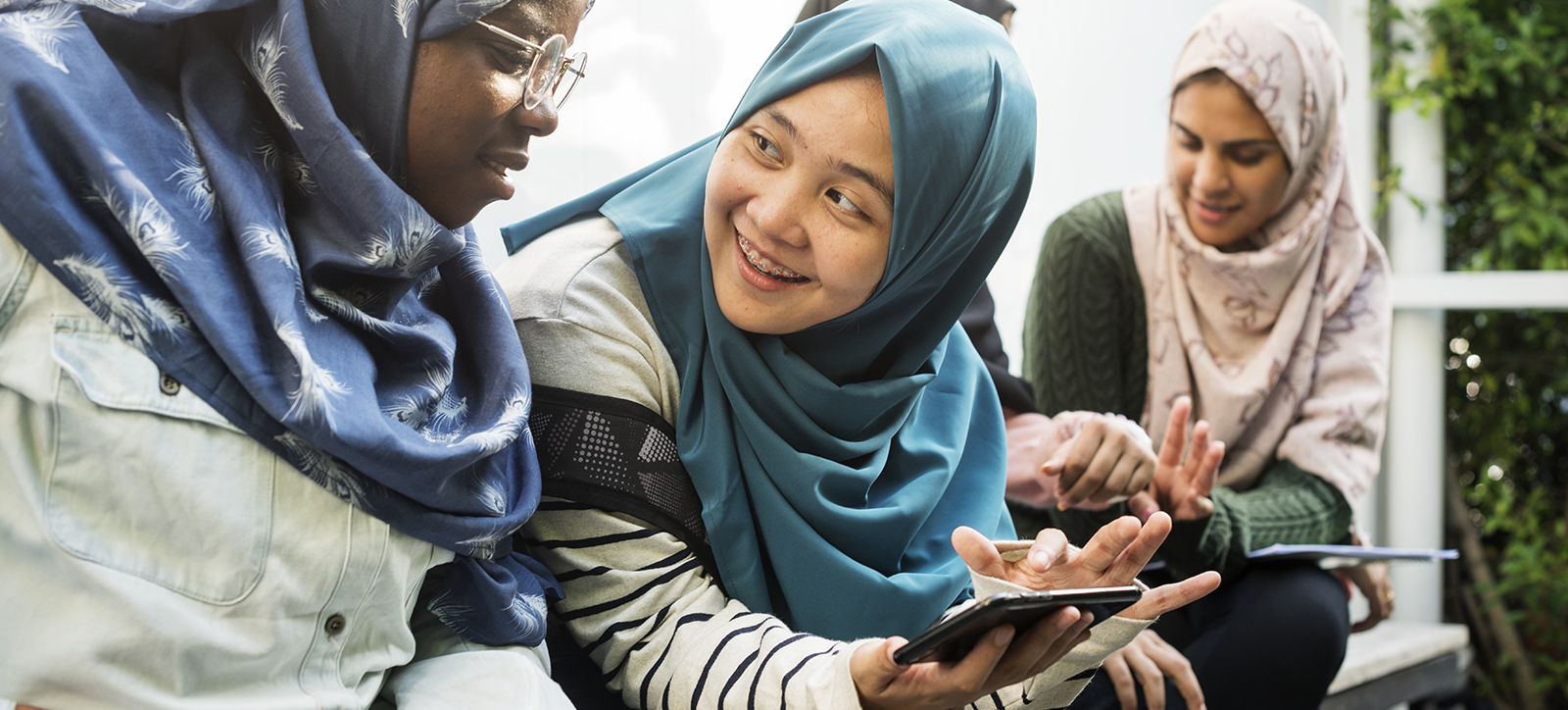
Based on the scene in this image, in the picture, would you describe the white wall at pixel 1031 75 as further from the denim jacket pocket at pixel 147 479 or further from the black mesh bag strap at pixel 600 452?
the denim jacket pocket at pixel 147 479

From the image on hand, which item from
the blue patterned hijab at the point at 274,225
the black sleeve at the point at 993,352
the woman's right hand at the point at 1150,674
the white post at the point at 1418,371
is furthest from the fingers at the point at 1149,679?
the white post at the point at 1418,371

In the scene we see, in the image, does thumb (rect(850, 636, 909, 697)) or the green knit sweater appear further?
the green knit sweater

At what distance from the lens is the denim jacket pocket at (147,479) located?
27.2 inches

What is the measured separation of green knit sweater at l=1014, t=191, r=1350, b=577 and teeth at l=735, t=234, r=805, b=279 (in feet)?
2.82

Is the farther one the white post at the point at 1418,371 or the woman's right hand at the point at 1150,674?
the white post at the point at 1418,371

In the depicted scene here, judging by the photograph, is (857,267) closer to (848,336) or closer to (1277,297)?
(848,336)

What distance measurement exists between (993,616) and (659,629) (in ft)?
1.18

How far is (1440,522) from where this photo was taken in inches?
114

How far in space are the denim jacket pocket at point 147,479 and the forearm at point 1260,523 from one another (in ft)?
4.30

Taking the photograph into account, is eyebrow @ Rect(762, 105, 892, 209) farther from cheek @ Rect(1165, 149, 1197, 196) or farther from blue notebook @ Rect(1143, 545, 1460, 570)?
→ cheek @ Rect(1165, 149, 1197, 196)

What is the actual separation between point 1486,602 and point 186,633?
123 inches

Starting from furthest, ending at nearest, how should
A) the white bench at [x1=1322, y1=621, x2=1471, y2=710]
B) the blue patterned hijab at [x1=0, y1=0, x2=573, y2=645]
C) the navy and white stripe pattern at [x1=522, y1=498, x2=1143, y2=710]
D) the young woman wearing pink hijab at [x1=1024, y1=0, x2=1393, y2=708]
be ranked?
the white bench at [x1=1322, y1=621, x2=1471, y2=710], the young woman wearing pink hijab at [x1=1024, y1=0, x2=1393, y2=708], the navy and white stripe pattern at [x1=522, y1=498, x2=1143, y2=710], the blue patterned hijab at [x1=0, y1=0, x2=573, y2=645]

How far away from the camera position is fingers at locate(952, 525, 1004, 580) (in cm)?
95

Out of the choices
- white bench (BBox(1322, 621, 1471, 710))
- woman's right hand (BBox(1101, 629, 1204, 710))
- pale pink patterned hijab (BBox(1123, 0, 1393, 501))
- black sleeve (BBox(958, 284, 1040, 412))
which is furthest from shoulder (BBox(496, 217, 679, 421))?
white bench (BBox(1322, 621, 1471, 710))
